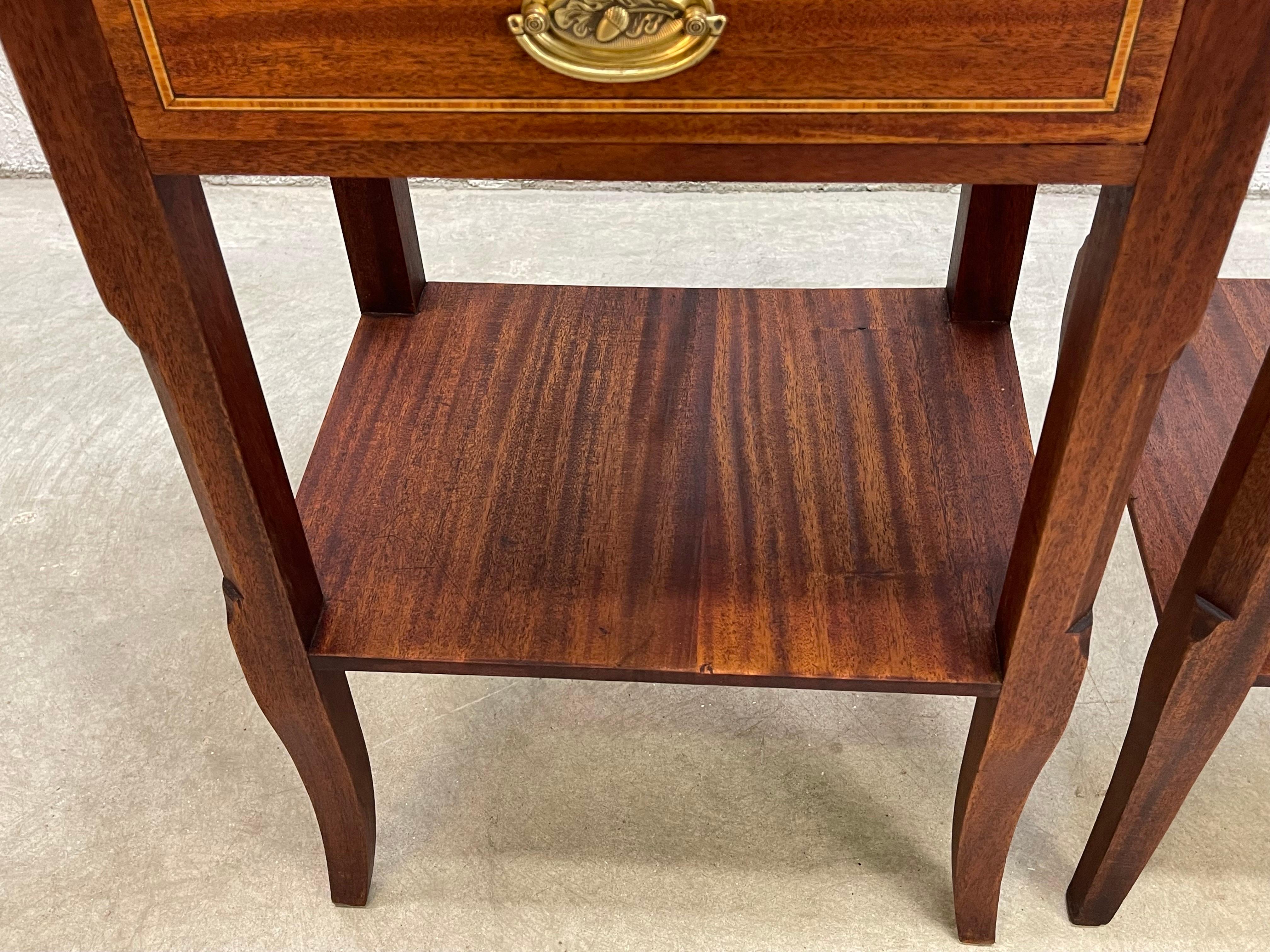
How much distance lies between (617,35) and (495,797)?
0.75 m

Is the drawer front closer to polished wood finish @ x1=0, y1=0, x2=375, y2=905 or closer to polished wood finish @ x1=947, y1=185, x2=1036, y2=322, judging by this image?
polished wood finish @ x1=0, y1=0, x2=375, y2=905

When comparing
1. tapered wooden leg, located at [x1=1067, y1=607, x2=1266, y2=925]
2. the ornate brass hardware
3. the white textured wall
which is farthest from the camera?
the white textured wall

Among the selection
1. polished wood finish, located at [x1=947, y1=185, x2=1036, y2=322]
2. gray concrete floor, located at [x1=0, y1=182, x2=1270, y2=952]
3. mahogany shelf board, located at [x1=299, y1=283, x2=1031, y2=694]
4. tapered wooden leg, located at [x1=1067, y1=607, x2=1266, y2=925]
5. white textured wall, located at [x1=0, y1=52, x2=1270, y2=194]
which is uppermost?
polished wood finish, located at [x1=947, y1=185, x2=1036, y2=322]

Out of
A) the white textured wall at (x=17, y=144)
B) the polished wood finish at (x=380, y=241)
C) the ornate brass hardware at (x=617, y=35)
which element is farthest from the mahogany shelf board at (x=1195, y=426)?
the white textured wall at (x=17, y=144)

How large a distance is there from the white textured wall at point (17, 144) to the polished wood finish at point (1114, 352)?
4.67ft

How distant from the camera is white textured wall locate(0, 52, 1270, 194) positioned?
1868mm

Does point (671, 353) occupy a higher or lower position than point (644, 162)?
lower

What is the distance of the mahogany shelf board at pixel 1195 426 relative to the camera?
2.74 ft

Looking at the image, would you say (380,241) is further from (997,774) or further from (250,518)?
(997,774)

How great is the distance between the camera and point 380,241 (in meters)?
1.03

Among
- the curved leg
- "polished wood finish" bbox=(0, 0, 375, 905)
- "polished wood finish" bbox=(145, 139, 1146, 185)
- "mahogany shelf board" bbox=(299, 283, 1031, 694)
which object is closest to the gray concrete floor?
the curved leg

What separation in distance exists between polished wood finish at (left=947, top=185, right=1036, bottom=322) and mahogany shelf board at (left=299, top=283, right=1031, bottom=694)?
0.03 meters

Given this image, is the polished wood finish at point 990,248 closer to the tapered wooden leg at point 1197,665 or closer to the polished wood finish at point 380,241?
the tapered wooden leg at point 1197,665

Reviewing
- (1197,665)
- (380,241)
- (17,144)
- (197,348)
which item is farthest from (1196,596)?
(17,144)
